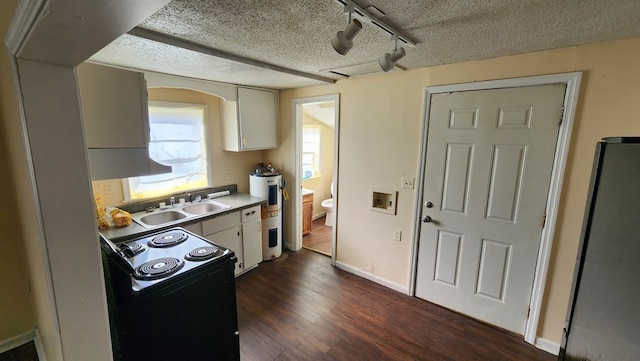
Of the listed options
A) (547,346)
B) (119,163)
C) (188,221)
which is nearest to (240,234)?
(188,221)

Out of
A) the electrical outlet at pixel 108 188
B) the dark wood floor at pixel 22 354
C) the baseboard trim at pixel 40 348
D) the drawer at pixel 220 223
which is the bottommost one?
the dark wood floor at pixel 22 354

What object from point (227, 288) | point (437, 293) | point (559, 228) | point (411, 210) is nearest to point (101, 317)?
point (227, 288)

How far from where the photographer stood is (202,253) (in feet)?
5.20

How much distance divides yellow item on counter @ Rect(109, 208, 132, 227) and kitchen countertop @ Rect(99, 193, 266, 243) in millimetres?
38

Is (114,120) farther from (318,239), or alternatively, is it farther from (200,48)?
(318,239)

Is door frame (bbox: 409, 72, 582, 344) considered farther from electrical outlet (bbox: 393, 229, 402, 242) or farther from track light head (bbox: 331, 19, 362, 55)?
track light head (bbox: 331, 19, 362, 55)

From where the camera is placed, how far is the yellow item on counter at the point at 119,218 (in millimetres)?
2230

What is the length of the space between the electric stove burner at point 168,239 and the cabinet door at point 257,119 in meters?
1.52

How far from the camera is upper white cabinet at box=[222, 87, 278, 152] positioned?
3.13 m

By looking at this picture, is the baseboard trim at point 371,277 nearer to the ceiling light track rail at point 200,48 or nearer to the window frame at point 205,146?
the window frame at point 205,146

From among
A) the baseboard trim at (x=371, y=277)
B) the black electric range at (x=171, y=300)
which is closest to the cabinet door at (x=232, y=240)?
the black electric range at (x=171, y=300)

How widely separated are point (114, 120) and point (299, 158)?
2.38m

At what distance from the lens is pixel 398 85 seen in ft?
8.27

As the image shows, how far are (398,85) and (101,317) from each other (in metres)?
2.61
